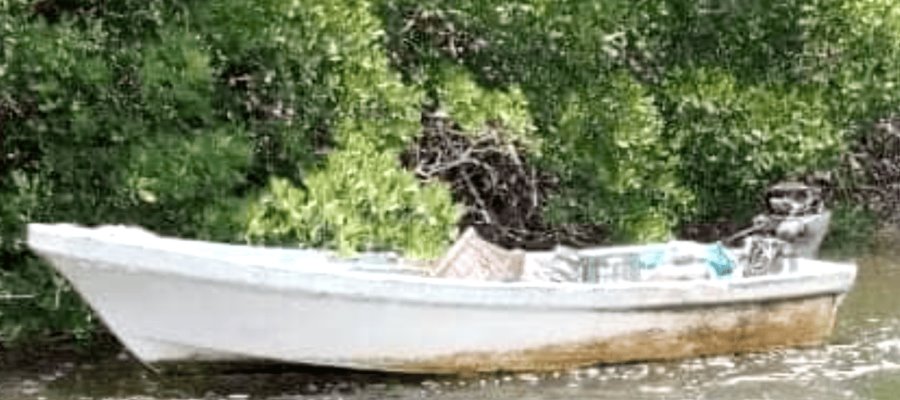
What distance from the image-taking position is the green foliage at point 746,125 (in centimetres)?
1421

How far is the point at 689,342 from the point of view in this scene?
11.2 meters

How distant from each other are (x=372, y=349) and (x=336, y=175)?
131 cm

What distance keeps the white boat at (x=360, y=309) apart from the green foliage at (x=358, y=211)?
0.16 m

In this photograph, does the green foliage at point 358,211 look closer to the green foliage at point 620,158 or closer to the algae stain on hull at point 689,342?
the algae stain on hull at point 689,342

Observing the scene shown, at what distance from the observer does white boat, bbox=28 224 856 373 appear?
9609mm

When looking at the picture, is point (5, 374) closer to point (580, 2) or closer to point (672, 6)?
point (580, 2)

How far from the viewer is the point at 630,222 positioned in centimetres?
1356

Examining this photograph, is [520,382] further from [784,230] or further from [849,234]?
[849,234]

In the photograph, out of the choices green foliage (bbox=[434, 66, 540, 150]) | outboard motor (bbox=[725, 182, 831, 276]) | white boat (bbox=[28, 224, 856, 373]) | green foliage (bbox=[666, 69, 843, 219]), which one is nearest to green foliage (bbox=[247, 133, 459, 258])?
white boat (bbox=[28, 224, 856, 373])

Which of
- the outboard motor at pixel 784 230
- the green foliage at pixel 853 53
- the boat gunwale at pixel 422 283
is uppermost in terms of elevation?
the green foliage at pixel 853 53

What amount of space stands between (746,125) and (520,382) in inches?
183

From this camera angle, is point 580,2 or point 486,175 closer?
point 580,2

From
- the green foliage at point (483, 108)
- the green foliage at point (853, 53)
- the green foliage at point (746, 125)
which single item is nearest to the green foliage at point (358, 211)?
the green foliage at point (483, 108)

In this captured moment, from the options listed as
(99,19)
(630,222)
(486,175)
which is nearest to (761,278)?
(630,222)
